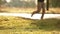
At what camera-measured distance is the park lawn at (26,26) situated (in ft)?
8.69

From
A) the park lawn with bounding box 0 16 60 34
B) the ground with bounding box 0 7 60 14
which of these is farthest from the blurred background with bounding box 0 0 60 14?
the park lawn with bounding box 0 16 60 34

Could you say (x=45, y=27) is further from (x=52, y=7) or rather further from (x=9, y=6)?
(x=9, y=6)

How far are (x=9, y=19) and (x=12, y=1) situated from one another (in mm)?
383

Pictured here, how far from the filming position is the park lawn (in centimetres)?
265

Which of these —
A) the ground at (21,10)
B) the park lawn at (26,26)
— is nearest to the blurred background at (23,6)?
the ground at (21,10)

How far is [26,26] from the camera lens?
2.82 metres

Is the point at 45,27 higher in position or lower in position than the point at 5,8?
lower

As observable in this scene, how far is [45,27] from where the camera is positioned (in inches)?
110

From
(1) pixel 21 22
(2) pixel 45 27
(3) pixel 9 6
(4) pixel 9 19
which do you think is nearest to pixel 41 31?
(2) pixel 45 27

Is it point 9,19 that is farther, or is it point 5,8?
point 5,8

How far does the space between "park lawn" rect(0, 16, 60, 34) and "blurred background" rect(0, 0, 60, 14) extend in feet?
0.66

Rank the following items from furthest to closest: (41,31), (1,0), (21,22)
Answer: (1,0)
(21,22)
(41,31)

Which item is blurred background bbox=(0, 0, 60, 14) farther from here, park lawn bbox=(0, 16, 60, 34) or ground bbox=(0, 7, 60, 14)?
park lawn bbox=(0, 16, 60, 34)

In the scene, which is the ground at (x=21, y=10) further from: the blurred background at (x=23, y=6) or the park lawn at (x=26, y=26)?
the park lawn at (x=26, y=26)
